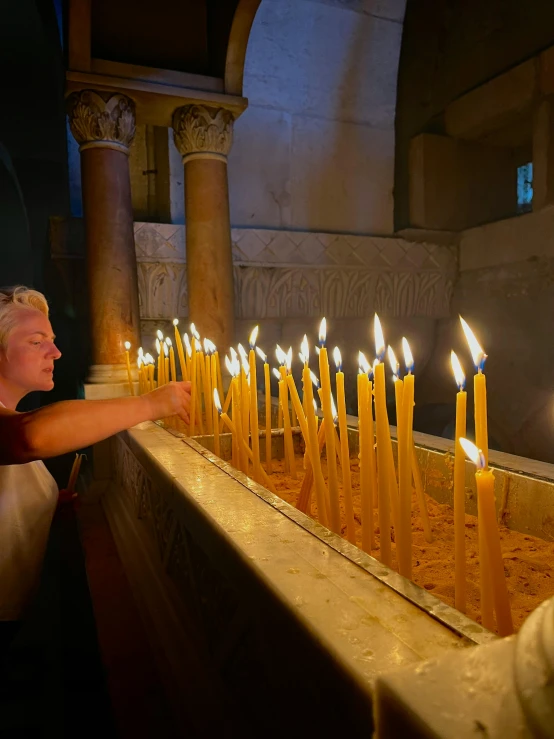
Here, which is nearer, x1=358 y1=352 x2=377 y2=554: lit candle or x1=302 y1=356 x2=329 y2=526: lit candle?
x1=358 y1=352 x2=377 y2=554: lit candle

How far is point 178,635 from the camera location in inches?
70.8

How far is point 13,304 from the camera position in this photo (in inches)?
80.6

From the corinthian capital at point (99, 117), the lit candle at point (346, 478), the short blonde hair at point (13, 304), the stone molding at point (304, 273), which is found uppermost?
the corinthian capital at point (99, 117)

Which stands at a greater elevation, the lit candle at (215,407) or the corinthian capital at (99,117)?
the corinthian capital at (99,117)

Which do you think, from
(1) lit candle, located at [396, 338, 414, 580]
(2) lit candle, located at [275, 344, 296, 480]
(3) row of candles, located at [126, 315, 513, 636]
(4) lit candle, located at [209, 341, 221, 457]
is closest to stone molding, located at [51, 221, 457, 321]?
(4) lit candle, located at [209, 341, 221, 457]

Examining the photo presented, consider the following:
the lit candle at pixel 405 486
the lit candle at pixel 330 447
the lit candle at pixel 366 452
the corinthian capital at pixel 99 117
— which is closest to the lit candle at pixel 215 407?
the lit candle at pixel 330 447

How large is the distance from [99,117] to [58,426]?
154 inches

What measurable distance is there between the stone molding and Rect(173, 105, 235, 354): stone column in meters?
0.47

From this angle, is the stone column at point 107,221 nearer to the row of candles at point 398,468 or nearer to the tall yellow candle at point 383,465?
the row of candles at point 398,468

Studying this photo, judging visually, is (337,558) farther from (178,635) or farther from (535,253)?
(535,253)

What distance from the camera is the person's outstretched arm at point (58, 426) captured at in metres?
1.59

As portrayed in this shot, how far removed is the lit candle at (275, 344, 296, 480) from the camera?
6.59 ft

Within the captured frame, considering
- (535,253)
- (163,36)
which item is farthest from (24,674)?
(535,253)

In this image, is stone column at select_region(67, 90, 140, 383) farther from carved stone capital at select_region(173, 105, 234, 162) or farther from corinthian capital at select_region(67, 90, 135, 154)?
carved stone capital at select_region(173, 105, 234, 162)
